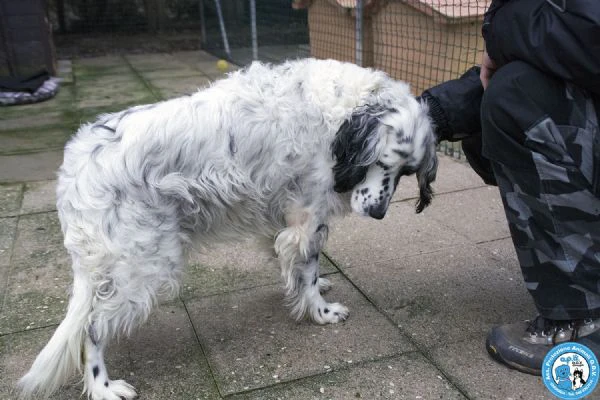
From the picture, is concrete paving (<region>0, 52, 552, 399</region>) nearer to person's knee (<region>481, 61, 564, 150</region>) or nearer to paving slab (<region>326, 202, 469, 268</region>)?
paving slab (<region>326, 202, 469, 268</region>)

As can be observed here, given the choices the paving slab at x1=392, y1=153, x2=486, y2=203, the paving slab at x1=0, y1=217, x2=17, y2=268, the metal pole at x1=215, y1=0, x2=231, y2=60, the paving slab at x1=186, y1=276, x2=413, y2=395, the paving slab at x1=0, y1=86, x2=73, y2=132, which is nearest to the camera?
the paving slab at x1=186, y1=276, x2=413, y2=395

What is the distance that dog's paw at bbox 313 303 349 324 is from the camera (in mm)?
3438

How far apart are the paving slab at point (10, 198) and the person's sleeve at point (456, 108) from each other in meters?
3.44

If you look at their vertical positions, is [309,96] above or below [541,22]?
below

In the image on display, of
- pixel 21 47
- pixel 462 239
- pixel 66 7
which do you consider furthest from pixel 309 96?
pixel 66 7

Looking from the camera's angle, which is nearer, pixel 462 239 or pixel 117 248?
pixel 117 248

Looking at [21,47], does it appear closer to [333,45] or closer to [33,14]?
[33,14]

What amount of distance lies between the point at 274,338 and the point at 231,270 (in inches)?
32.6

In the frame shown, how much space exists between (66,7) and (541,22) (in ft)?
45.5

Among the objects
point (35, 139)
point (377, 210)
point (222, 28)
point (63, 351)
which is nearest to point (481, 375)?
point (377, 210)

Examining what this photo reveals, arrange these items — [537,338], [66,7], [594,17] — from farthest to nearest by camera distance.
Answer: [66,7], [537,338], [594,17]

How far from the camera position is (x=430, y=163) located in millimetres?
3182

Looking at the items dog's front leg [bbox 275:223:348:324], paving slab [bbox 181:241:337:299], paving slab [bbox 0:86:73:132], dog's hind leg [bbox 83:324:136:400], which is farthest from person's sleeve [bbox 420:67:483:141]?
paving slab [bbox 0:86:73:132]

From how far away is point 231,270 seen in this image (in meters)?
4.06
